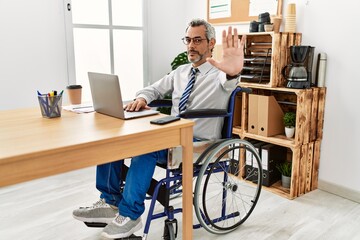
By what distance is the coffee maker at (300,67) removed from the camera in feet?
7.78

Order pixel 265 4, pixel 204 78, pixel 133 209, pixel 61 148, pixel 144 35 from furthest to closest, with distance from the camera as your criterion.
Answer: pixel 144 35 → pixel 265 4 → pixel 204 78 → pixel 133 209 → pixel 61 148

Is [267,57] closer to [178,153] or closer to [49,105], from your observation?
[178,153]

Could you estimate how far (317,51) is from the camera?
2494 mm

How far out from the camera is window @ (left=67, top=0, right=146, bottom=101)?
3.06 meters

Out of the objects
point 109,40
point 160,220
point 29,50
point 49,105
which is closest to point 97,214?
point 160,220

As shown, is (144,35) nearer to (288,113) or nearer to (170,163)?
(288,113)

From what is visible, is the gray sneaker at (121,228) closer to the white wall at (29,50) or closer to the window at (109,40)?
the white wall at (29,50)

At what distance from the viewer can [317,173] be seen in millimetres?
2605

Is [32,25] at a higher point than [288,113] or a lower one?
higher

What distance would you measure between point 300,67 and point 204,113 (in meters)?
1.05

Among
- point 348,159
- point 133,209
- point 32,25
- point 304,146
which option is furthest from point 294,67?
point 32,25

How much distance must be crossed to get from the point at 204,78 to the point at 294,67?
0.79m

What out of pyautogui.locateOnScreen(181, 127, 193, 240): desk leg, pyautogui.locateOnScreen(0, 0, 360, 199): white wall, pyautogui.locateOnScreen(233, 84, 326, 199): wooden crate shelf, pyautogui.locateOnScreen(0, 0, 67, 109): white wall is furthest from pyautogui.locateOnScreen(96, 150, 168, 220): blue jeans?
pyautogui.locateOnScreen(0, 0, 67, 109): white wall

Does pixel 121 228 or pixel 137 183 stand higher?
pixel 137 183
